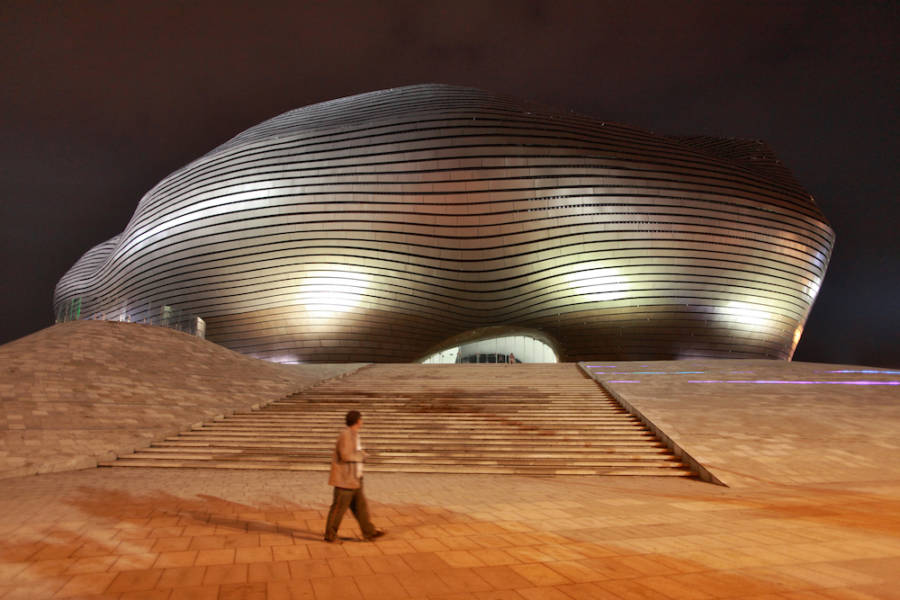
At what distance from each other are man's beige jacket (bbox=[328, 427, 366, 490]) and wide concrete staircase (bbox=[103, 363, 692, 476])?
376 centimetres

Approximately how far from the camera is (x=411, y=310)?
76.8ft

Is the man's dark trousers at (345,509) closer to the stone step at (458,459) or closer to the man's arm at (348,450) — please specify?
the man's arm at (348,450)

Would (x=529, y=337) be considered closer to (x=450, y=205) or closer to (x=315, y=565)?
(x=450, y=205)

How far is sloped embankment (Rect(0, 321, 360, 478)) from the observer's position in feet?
24.7

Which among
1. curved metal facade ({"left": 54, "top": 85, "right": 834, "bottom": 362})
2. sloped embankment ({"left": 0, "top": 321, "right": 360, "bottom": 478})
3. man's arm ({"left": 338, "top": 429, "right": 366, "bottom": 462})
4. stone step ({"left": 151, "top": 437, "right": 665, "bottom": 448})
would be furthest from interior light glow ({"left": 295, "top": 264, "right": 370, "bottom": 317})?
man's arm ({"left": 338, "top": 429, "right": 366, "bottom": 462})

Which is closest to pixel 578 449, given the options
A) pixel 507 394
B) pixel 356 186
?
pixel 507 394

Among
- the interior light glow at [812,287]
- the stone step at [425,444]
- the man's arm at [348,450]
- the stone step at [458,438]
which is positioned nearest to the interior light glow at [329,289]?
the stone step at [458,438]

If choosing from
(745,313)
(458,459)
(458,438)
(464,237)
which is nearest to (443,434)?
(458,438)

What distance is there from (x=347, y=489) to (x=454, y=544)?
33.7 inches

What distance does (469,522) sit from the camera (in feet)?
14.5

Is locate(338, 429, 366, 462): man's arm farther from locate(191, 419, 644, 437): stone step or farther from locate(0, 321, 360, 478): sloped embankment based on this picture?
locate(0, 321, 360, 478): sloped embankment

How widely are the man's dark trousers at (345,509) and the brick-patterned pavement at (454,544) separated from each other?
0.12 metres

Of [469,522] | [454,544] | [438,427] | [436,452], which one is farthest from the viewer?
[438,427]

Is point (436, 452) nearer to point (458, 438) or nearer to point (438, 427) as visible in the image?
point (458, 438)
